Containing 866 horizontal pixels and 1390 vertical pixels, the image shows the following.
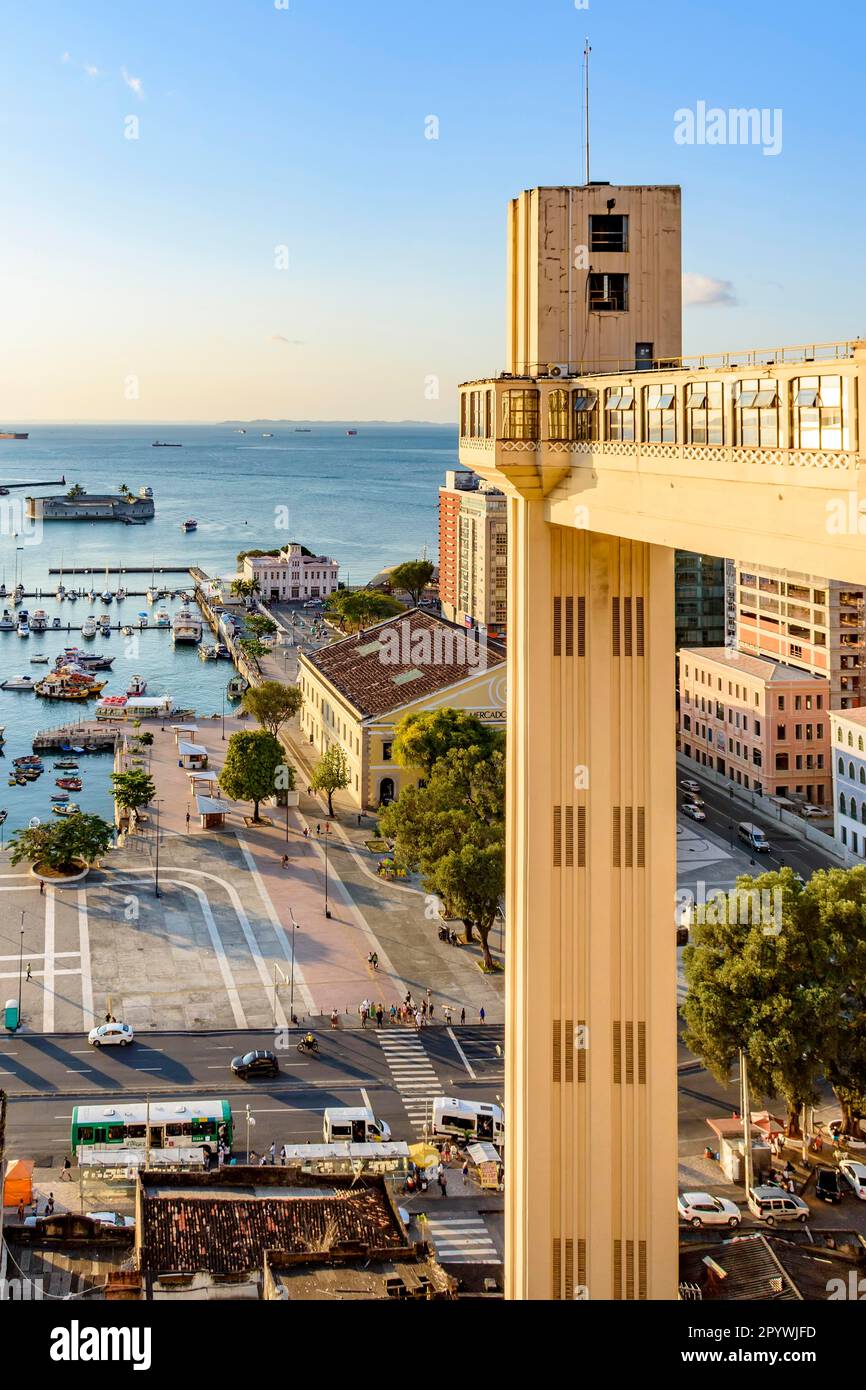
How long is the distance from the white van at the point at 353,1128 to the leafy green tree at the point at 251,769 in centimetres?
3425

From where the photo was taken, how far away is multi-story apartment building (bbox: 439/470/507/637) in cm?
13888

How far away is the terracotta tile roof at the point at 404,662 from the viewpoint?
257 feet

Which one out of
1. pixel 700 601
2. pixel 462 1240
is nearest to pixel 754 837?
pixel 462 1240

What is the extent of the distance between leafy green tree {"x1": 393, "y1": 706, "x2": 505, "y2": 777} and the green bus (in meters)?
31.5

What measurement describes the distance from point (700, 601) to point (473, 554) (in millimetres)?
33303

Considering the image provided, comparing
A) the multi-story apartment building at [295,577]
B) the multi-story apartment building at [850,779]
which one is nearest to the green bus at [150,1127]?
the multi-story apartment building at [850,779]

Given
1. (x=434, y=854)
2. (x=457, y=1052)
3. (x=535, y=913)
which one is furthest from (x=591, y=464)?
(x=434, y=854)

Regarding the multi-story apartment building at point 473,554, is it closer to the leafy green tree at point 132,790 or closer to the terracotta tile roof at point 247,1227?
the leafy green tree at point 132,790

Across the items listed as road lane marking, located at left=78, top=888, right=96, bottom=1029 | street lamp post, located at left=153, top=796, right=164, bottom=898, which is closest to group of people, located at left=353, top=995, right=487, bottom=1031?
road lane marking, located at left=78, top=888, right=96, bottom=1029

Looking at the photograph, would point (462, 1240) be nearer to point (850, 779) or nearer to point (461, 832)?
point (461, 832)

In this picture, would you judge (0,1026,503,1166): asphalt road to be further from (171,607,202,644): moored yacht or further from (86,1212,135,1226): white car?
(171,607,202,644): moored yacht

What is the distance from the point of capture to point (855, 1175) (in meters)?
38.3
